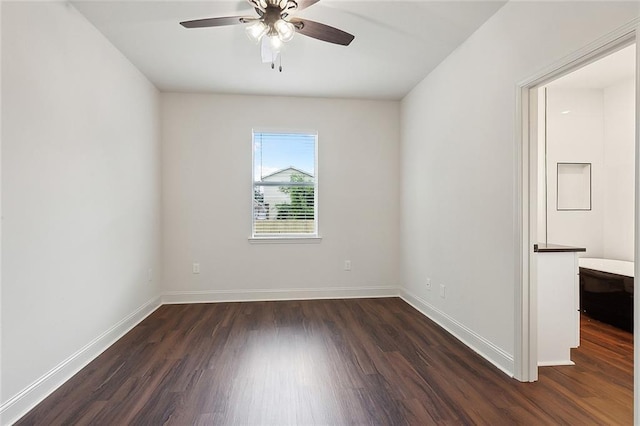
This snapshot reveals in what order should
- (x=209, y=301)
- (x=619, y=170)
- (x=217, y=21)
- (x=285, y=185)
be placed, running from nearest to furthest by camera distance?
(x=217, y=21), (x=619, y=170), (x=209, y=301), (x=285, y=185)

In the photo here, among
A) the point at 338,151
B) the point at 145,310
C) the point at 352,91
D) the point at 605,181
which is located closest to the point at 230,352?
the point at 145,310

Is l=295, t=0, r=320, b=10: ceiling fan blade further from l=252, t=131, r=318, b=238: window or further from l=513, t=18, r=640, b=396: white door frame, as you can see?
l=252, t=131, r=318, b=238: window

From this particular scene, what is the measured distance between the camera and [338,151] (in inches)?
171

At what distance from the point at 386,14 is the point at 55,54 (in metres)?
2.27

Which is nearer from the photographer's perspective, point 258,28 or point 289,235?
point 258,28

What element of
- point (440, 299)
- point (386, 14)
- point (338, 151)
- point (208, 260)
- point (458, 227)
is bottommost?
point (440, 299)

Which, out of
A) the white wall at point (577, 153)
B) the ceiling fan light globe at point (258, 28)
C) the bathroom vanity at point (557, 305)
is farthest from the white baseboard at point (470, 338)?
the ceiling fan light globe at point (258, 28)

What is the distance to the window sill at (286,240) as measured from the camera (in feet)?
13.8

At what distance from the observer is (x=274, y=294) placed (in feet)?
13.9

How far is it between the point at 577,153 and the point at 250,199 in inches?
165

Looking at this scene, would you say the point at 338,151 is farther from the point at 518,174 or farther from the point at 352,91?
the point at 518,174

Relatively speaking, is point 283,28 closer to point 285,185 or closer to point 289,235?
point 285,185

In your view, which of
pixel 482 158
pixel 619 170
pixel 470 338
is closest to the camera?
pixel 482 158

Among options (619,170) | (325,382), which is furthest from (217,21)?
(619,170)
